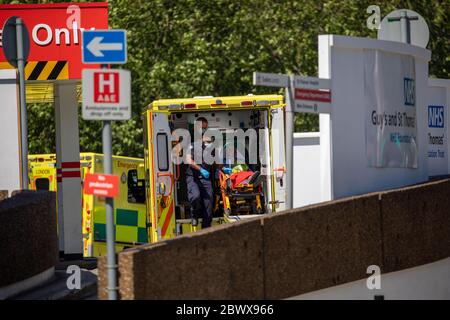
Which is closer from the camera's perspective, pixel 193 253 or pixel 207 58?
pixel 193 253

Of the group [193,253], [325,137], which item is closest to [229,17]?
[325,137]

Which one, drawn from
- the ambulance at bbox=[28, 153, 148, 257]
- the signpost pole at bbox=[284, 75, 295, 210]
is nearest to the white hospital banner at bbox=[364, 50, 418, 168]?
the signpost pole at bbox=[284, 75, 295, 210]

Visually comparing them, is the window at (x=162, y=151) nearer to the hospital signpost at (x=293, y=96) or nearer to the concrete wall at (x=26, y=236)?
the concrete wall at (x=26, y=236)

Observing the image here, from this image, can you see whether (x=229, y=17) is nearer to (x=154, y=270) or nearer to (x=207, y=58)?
(x=207, y=58)

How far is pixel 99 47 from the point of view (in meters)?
10.4

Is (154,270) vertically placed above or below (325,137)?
below

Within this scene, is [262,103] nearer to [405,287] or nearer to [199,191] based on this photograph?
[199,191]

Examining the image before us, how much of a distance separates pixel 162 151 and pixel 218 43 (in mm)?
15132

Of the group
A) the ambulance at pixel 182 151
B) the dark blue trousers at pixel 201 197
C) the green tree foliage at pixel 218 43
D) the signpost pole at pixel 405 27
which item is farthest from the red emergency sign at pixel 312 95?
the green tree foliage at pixel 218 43

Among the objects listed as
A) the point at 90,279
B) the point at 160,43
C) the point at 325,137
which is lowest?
the point at 90,279

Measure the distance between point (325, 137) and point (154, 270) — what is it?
3.91 meters

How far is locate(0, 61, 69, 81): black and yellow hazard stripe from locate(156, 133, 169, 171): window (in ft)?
5.57
